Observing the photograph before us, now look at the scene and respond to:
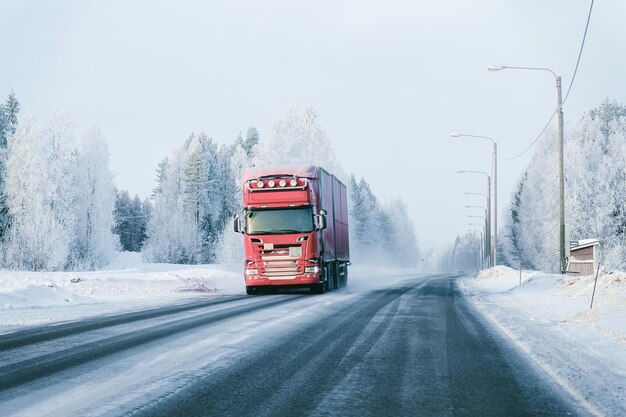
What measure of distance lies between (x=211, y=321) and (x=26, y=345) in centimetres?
370

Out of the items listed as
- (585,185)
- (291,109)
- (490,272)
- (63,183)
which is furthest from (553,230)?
(63,183)

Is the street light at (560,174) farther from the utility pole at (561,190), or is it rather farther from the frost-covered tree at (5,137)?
the frost-covered tree at (5,137)

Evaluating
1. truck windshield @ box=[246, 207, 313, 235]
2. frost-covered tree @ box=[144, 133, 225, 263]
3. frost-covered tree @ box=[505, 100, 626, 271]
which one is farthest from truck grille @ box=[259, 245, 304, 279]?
frost-covered tree @ box=[144, 133, 225, 263]

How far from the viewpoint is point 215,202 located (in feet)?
→ 257

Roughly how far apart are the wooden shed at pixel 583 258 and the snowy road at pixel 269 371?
43.3 ft

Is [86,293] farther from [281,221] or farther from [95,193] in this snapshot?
[95,193]

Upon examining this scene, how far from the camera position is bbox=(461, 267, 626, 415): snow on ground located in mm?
5785

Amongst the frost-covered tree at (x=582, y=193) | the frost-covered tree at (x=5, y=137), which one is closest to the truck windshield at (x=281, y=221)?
the frost-covered tree at (x=5, y=137)

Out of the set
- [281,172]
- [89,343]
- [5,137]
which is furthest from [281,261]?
[5,137]

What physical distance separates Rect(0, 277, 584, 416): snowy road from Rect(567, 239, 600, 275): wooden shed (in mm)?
13199

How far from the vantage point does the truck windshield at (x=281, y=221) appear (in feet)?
70.0

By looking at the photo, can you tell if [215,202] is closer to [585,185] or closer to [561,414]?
[585,185]

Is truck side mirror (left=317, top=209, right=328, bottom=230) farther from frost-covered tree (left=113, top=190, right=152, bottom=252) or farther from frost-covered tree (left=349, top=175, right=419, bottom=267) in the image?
frost-covered tree (left=113, top=190, right=152, bottom=252)

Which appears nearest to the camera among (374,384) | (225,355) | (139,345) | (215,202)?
(374,384)
